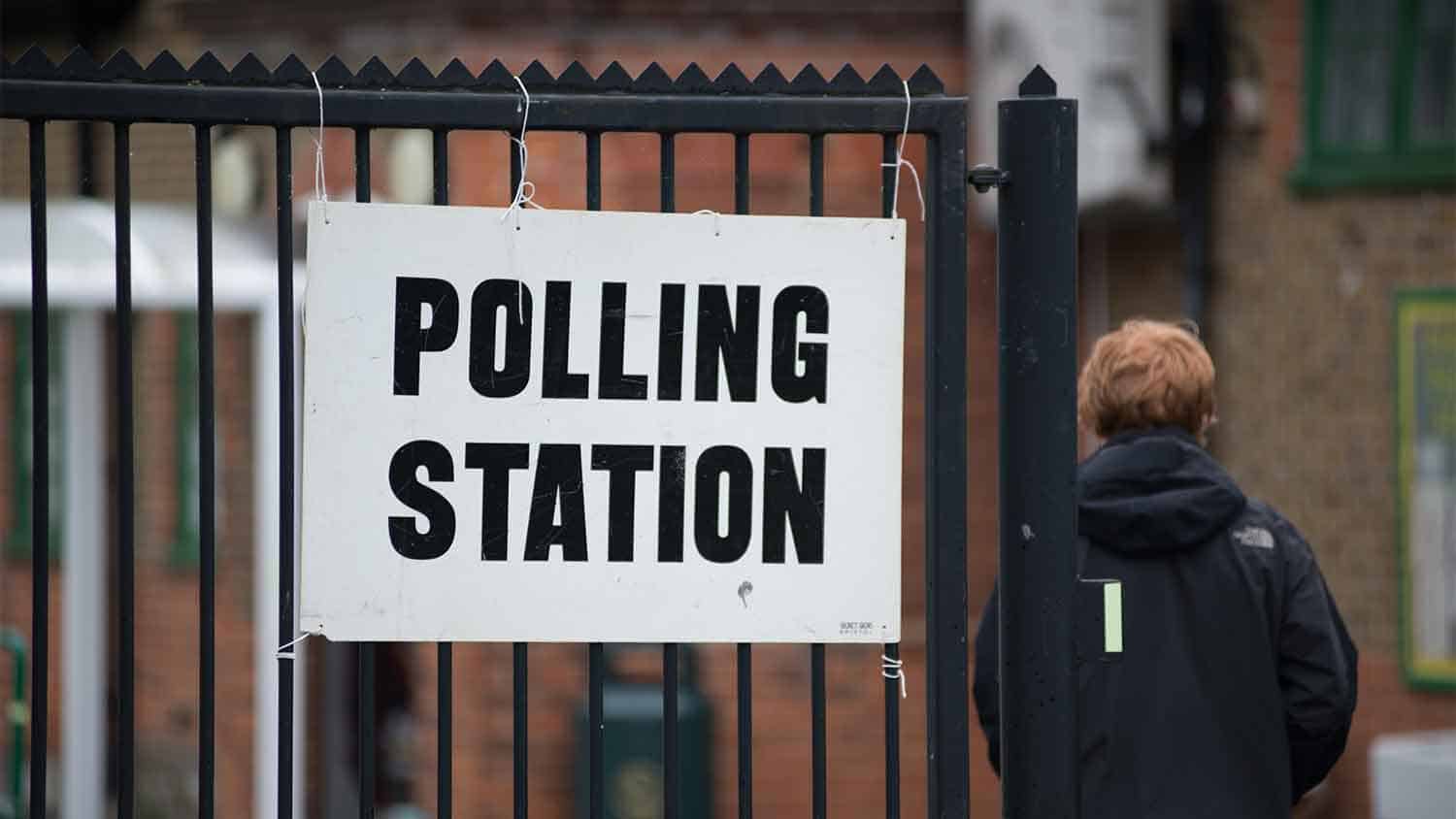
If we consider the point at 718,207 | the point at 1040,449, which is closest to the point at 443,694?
the point at 1040,449

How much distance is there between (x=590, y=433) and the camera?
252 centimetres

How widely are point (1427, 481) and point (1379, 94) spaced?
168cm

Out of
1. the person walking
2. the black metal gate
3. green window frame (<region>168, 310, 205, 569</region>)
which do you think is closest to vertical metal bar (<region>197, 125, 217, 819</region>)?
the black metal gate

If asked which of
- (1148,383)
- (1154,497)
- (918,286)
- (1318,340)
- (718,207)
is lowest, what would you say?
(1154,497)

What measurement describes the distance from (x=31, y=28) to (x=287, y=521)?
25.3ft

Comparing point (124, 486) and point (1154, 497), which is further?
point (1154, 497)

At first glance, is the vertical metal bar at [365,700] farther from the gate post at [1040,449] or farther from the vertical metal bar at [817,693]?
the gate post at [1040,449]

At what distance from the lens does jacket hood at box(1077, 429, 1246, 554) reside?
3121 millimetres

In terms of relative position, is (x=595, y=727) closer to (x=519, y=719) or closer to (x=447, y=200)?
(x=519, y=719)

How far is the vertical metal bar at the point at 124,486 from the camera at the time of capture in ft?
8.23

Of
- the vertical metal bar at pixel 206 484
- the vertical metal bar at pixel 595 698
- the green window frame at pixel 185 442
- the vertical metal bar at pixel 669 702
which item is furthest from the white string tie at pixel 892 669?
the green window frame at pixel 185 442

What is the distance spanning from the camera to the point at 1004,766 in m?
2.61

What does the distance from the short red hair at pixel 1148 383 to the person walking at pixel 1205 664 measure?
17 cm

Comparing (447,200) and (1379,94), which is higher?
(1379,94)
